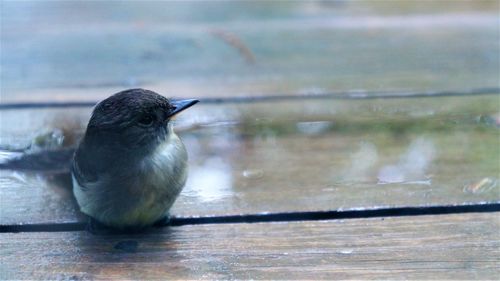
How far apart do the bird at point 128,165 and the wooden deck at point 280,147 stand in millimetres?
68

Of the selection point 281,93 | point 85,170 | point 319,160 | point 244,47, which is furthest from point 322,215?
point 244,47

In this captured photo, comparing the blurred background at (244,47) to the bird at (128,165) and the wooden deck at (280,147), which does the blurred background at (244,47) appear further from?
the bird at (128,165)

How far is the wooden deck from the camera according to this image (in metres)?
1.72

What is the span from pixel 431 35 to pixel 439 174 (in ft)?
7.17

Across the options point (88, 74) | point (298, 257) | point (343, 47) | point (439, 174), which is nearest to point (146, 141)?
point (298, 257)

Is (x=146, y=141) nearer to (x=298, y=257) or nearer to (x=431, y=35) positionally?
(x=298, y=257)

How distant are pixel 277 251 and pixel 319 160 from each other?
2.08 ft

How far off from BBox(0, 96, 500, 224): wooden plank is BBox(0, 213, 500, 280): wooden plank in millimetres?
106

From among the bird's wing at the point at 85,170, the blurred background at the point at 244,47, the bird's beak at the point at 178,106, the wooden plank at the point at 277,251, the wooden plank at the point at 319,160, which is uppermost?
the bird's beak at the point at 178,106

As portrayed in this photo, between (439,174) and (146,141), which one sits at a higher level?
(146,141)

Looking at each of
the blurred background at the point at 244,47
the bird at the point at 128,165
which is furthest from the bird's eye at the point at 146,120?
the blurred background at the point at 244,47

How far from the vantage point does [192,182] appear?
7.11 ft

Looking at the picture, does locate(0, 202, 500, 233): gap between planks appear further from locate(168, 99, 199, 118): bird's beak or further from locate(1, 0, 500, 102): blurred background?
locate(1, 0, 500, 102): blurred background

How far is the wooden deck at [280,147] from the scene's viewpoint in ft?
5.65
